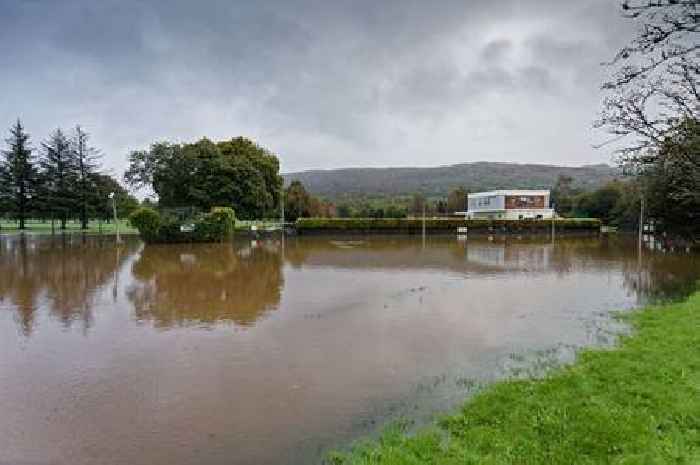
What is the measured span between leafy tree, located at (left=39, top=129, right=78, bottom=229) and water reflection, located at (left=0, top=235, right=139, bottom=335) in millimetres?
16306

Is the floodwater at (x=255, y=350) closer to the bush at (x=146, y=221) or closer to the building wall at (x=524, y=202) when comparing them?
the bush at (x=146, y=221)

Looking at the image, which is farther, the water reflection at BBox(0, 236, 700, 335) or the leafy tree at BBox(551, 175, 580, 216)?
the leafy tree at BBox(551, 175, 580, 216)

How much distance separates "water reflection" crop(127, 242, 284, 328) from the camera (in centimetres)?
892

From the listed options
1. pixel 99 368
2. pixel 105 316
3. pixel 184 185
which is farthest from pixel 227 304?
pixel 184 185

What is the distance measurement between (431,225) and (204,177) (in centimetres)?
1912

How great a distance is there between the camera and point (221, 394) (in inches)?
195

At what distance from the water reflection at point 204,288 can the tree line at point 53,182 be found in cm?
2221

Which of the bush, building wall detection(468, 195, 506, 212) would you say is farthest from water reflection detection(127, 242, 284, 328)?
building wall detection(468, 195, 506, 212)

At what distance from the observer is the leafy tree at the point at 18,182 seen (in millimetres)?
37250

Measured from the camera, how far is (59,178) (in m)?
38.7

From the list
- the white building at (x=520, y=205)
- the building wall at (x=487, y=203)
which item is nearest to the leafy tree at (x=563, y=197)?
the white building at (x=520, y=205)

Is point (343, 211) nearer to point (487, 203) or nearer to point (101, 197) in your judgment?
point (487, 203)

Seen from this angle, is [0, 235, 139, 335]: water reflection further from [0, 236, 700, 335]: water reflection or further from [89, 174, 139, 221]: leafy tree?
[89, 174, 139, 221]: leafy tree

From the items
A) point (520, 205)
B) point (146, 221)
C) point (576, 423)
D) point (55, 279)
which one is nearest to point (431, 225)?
point (146, 221)
